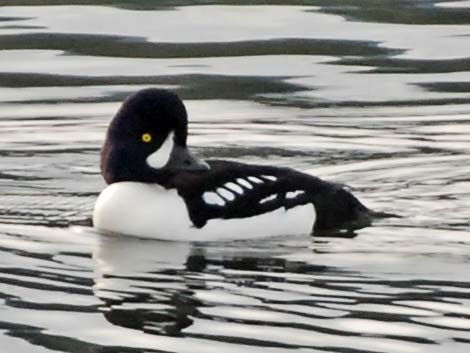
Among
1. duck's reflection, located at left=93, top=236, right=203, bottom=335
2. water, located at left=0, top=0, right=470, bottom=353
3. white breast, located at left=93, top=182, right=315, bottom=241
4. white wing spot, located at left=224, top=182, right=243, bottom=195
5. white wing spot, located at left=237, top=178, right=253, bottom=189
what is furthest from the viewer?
white wing spot, located at left=237, top=178, right=253, bottom=189

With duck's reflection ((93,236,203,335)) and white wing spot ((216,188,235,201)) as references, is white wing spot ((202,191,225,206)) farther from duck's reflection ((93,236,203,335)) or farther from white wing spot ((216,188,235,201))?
duck's reflection ((93,236,203,335))

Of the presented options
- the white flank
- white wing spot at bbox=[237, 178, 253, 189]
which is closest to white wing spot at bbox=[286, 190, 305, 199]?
white wing spot at bbox=[237, 178, 253, 189]

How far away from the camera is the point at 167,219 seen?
12031 mm

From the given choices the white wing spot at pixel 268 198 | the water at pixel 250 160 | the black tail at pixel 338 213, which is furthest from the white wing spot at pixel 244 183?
the black tail at pixel 338 213

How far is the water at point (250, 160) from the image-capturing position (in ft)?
32.9

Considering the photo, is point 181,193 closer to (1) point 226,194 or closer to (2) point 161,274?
(1) point 226,194

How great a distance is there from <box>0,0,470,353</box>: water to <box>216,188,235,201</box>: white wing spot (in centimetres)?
30

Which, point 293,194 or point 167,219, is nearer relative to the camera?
point 167,219

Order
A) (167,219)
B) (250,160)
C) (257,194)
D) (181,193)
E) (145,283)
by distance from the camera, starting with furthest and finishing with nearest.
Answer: (250,160)
(257,194)
(181,193)
(167,219)
(145,283)

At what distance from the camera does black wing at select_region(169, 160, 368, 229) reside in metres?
12.1

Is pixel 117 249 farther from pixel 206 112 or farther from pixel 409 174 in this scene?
pixel 206 112

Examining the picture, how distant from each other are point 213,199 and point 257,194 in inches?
13.3

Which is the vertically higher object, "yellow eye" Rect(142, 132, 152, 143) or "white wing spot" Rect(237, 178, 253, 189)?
"yellow eye" Rect(142, 132, 152, 143)

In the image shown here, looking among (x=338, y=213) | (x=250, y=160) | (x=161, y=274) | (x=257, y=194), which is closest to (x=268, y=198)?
(x=257, y=194)
